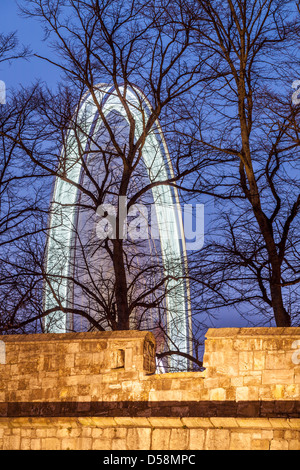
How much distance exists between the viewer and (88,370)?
9734 millimetres

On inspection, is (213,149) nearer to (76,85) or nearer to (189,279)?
(189,279)

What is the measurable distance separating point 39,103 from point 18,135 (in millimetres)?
1364

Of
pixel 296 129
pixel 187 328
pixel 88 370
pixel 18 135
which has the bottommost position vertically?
pixel 88 370

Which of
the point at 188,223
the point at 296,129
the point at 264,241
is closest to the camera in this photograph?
the point at 296,129

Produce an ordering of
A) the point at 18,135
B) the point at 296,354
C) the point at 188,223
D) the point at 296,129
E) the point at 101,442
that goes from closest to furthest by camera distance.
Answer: the point at 296,354
the point at 101,442
the point at 296,129
the point at 18,135
the point at 188,223

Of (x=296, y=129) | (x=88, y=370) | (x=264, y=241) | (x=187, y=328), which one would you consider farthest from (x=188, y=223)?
(x=88, y=370)

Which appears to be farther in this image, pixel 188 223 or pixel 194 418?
pixel 188 223

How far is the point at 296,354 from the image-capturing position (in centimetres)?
881

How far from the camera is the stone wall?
884 cm

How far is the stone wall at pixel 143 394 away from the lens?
29.0 ft

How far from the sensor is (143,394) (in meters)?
9.49

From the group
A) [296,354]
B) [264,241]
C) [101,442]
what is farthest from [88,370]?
[264,241]
